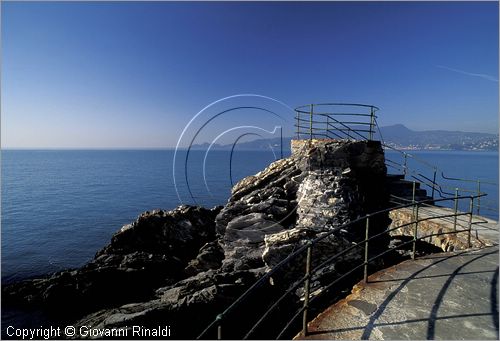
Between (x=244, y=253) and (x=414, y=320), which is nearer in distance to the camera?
(x=414, y=320)

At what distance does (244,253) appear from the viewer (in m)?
14.1

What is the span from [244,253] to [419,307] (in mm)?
10229

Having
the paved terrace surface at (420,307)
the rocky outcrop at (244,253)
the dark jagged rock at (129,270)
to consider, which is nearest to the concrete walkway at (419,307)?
the paved terrace surface at (420,307)

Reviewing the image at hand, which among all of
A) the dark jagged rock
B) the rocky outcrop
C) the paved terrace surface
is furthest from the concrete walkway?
the dark jagged rock

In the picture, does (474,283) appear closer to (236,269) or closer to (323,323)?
(323,323)

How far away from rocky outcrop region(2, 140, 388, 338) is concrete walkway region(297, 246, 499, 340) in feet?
16.6

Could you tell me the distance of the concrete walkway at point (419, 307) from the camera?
13.0 feet

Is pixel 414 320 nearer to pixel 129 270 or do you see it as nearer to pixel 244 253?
pixel 244 253

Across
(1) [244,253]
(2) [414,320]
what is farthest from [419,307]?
(1) [244,253]

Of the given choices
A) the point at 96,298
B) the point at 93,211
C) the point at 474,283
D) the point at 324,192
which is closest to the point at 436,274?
the point at 474,283

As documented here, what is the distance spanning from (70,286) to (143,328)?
825 centimetres

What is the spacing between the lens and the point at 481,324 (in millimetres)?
4176

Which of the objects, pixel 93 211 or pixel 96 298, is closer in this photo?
pixel 96 298

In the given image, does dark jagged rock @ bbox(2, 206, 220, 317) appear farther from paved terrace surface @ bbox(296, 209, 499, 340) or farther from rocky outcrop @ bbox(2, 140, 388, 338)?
paved terrace surface @ bbox(296, 209, 499, 340)
